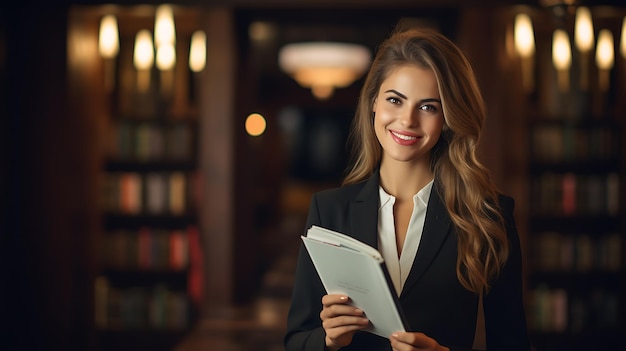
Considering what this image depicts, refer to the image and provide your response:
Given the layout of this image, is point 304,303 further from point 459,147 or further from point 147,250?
point 147,250

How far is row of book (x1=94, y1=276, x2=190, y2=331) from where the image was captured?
4.97m

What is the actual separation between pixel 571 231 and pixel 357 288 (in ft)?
14.2

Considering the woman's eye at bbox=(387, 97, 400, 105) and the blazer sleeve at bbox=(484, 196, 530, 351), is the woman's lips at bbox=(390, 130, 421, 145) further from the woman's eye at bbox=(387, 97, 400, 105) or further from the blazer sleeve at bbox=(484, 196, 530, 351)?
the blazer sleeve at bbox=(484, 196, 530, 351)

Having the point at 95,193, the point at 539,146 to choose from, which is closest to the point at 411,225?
the point at 95,193

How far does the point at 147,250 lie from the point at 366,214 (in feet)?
12.6

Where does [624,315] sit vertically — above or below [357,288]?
below

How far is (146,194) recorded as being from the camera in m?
4.97

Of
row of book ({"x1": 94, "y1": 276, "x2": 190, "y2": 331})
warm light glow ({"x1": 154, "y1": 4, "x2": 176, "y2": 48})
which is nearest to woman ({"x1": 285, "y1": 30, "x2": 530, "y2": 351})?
warm light glow ({"x1": 154, "y1": 4, "x2": 176, "y2": 48})

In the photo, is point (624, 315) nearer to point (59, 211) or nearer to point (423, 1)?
point (423, 1)

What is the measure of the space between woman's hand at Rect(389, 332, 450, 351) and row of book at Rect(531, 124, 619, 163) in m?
4.12

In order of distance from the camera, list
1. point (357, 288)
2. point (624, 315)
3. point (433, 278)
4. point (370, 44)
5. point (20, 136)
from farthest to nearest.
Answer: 1. point (370, 44)
2. point (624, 315)
3. point (20, 136)
4. point (433, 278)
5. point (357, 288)

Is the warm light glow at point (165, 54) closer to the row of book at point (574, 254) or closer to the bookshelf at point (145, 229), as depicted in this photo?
the bookshelf at point (145, 229)

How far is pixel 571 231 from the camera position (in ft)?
16.7

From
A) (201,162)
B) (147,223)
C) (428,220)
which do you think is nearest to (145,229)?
(147,223)
